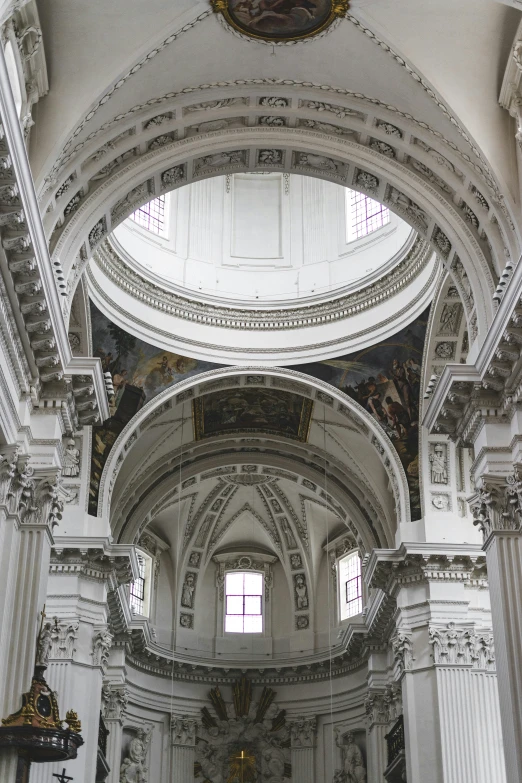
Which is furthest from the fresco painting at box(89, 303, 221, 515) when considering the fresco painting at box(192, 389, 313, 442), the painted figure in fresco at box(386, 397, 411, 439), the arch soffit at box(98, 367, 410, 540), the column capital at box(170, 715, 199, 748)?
the column capital at box(170, 715, 199, 748)

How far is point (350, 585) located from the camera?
29.2 metres

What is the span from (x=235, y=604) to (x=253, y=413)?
347 inches

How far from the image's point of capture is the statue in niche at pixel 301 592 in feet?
99.1

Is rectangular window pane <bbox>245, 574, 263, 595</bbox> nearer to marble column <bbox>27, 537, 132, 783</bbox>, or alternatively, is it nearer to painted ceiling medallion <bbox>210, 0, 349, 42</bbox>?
marble column <bbox>27, 537, 132, 783</bbox>

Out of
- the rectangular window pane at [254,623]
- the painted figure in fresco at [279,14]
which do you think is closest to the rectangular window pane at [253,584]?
the rectangular window pane at [254,623]

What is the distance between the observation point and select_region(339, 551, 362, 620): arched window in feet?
94.5

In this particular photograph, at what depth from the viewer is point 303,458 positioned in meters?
25.5

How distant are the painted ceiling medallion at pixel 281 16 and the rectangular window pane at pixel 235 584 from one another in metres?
20.4

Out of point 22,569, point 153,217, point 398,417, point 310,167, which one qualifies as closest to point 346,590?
point 398,417

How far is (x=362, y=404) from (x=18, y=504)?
10.8m

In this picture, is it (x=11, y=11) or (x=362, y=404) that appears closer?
(x=11, y=11)

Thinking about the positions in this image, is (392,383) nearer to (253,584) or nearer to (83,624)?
(83,624)

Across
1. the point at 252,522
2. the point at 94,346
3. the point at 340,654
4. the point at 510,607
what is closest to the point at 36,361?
the point at 510,607

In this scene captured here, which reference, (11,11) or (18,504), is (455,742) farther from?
(11,11)
